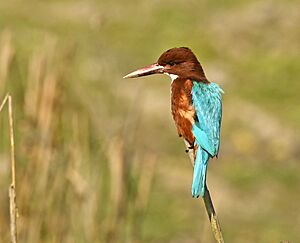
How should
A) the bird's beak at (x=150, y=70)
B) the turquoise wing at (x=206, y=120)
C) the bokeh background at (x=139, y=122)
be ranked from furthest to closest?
the bokeh background at (x=139, y=122)
the turquoise wing at (x=206, y=120)
the bird's beak at (x=150, y=70)

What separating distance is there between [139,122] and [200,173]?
4561mm

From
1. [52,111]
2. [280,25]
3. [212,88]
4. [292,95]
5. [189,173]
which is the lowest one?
[212,88]

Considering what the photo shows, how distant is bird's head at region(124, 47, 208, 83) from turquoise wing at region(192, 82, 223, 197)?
0.06m

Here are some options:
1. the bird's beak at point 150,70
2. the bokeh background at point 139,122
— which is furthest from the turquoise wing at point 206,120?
the bokeh background at point 139,122

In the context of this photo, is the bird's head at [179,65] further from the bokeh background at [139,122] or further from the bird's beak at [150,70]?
the bokeh background at [139,122]

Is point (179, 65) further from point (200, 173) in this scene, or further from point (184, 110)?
point (200, 173)

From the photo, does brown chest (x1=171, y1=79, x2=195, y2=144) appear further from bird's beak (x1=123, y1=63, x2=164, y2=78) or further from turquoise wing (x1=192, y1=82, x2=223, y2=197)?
bird's beak (x1=123, y1=63, x2=164, y2=78)

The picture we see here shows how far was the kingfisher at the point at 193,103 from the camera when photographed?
4.77 m

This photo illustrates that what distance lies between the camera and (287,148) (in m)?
14.1

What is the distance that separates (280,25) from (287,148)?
455 cm

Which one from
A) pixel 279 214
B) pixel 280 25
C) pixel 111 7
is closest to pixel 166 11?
pixel 111 7

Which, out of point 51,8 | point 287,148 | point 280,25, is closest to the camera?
point 287,148

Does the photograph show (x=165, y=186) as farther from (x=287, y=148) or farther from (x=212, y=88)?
(x=212, y=88)

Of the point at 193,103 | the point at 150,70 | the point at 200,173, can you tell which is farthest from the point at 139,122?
the point at 200,173
